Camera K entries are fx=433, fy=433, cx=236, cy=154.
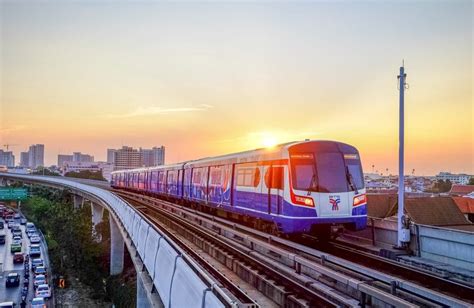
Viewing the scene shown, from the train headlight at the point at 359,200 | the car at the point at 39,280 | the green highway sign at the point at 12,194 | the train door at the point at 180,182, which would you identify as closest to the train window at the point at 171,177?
the train door at the point at 180,182

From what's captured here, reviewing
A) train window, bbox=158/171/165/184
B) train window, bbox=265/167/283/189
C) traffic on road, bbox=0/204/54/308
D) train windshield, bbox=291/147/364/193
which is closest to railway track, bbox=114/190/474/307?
train window, bbox=265/167/283/189

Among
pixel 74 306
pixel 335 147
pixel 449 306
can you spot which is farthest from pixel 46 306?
pixel 449 306

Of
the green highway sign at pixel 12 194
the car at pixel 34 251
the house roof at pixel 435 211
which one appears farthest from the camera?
the green highway sign at pixel 12 194

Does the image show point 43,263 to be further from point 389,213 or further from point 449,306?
point 449,306

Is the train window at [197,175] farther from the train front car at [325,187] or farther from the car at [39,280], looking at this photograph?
the car at [39,280]

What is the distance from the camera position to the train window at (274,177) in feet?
→ 43.0

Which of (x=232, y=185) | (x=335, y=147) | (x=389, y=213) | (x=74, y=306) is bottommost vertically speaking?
(x=74, y=306)

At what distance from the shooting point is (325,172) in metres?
12.6

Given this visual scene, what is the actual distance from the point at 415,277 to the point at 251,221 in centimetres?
852

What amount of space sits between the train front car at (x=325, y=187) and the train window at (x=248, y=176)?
263cm

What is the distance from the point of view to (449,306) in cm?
666

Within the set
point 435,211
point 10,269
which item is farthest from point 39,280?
point 435,211

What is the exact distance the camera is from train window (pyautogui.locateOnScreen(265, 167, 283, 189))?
13109mm

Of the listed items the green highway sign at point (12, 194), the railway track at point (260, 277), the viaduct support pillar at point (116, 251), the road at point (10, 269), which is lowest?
the road at point (10, 269)
